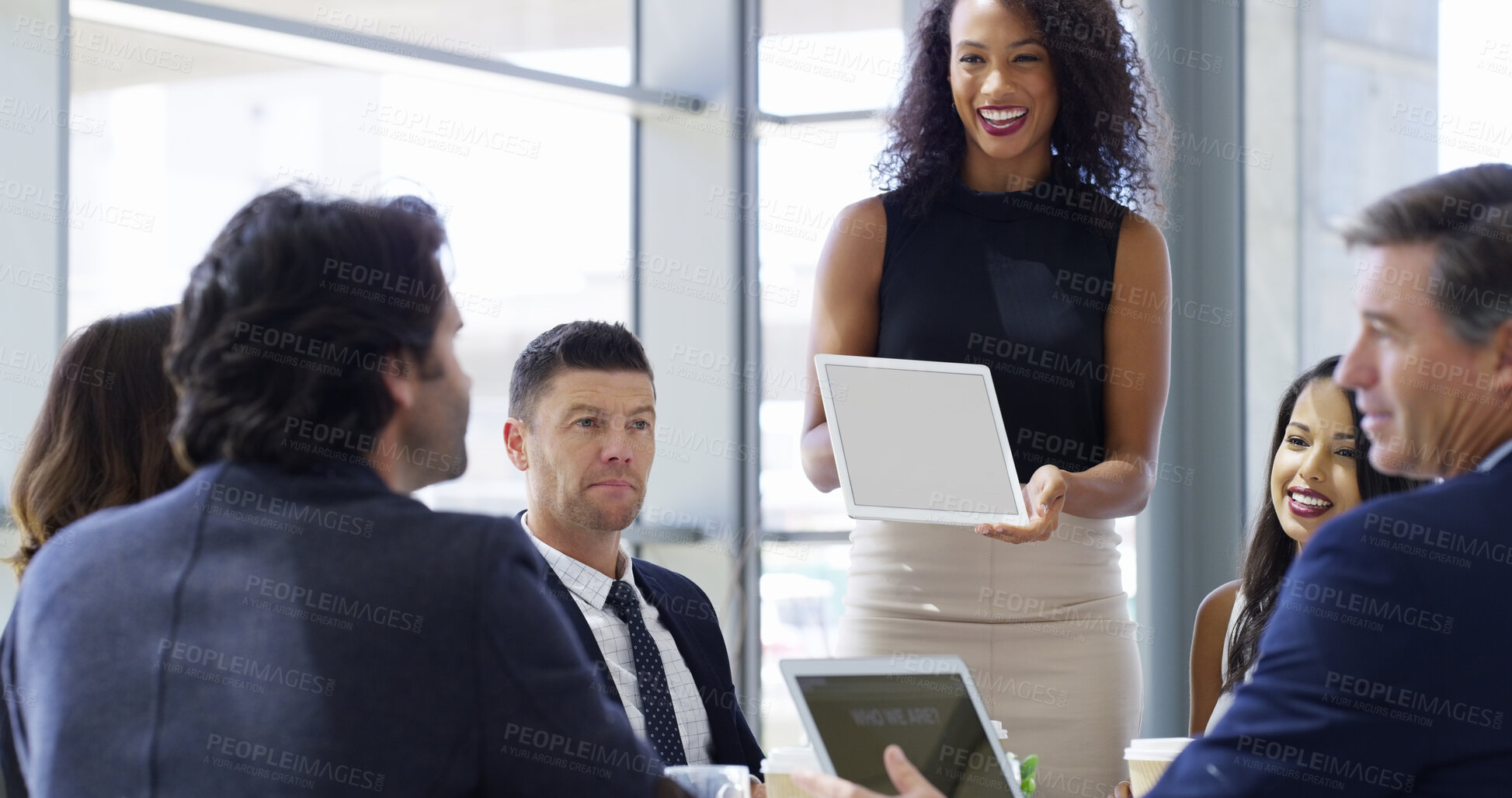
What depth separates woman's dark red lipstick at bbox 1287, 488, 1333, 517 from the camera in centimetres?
248

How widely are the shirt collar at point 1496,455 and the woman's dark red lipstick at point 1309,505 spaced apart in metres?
1.22

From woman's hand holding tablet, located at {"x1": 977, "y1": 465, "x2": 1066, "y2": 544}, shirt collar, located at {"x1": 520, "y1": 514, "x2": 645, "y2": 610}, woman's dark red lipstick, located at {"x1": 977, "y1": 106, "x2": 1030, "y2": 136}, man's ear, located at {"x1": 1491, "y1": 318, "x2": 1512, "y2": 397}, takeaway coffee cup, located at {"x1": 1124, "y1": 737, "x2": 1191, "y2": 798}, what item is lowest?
takeaway coffee cup, located at {"x1": 1124, "y1": 737, "x2": 1191, "y2": 798}

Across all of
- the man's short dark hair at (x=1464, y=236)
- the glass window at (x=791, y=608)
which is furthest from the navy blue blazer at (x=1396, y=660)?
the glass window at (x=791, y=608)

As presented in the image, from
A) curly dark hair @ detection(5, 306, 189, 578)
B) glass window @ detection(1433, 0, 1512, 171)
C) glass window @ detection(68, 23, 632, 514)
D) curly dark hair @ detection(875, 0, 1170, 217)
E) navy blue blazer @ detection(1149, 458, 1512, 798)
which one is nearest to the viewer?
navy blue blazer @ detection(1149, 458, 1512, 798)

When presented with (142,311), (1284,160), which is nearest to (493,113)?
(1284,160)

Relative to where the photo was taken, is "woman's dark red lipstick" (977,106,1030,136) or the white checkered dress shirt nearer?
the white checkered dress shirt

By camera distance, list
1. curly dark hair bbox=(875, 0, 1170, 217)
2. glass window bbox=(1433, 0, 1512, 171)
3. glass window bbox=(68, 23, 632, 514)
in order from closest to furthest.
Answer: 1. curly dark hair bbox=(875, 0, 1170, 217)
2. glass window bbox=(1433, 0, 1512, 171)
3. glass window bbox=(68, 23, 632, 514)

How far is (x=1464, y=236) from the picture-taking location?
129 centimetres

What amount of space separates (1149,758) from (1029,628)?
658mm

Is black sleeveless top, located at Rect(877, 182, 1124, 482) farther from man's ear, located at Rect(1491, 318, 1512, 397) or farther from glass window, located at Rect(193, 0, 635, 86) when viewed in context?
glass window, located at Rect(193, 0, 635, 86)

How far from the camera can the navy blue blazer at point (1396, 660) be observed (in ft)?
3.83

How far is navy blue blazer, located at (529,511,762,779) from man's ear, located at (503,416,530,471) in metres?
0.13

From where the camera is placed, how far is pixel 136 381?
189 centimetres

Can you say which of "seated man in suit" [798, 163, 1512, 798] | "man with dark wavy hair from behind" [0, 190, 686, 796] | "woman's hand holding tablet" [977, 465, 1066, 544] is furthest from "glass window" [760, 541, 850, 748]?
"man with dark wavy hair from behind" [0, 190, 686, 796]
